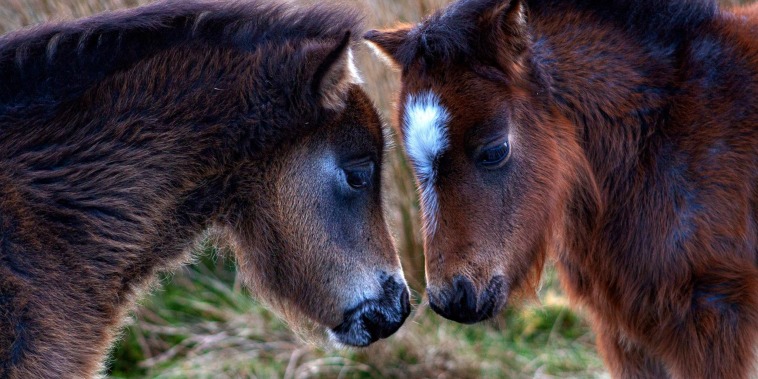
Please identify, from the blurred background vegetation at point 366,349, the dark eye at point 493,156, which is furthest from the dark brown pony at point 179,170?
the blurred background vegetation at point 366,349

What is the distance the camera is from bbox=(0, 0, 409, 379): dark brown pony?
334 centimetres

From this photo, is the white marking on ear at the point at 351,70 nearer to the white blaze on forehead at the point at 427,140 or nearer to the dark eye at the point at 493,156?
the white blaze on forehead at the point at 427,140

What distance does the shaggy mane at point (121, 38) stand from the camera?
3.43 m

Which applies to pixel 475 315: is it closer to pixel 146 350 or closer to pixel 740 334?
pixel 740 334

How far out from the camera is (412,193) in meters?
6.29

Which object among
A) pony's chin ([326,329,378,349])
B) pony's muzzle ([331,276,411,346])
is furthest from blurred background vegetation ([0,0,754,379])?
pony's muzzle ([331,276,411,346])

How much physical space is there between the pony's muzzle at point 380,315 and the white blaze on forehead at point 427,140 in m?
0.33

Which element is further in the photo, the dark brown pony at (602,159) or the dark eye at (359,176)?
the dark eye at (359,176)

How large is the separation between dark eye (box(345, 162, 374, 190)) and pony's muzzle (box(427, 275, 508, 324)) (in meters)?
0.57

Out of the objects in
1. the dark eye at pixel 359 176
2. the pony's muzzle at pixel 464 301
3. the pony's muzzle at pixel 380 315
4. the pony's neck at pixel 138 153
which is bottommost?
the pony's muzzle at pixel 380 315

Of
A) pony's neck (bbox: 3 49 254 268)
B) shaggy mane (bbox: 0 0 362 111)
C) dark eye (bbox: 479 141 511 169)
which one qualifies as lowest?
dark eye (bbox: 479 141 511 169)

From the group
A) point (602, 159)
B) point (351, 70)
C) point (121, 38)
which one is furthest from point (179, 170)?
point (602, 159)

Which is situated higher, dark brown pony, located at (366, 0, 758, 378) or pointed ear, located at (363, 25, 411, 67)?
pointed ear, located at (363, 25, 411, 67)

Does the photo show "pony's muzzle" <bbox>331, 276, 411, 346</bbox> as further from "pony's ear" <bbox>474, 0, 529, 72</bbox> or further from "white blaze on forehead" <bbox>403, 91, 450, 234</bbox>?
"pony's ear" <bbox>474, 0, 529, 72</bbox>
